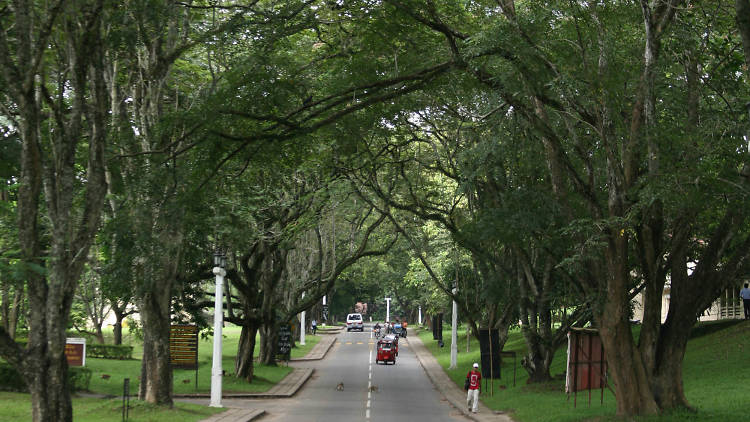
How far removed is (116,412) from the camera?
18.7 metres

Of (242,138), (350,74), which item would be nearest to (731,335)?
(350,74)

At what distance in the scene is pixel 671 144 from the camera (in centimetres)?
1359

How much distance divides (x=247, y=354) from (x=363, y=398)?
607 centimetres

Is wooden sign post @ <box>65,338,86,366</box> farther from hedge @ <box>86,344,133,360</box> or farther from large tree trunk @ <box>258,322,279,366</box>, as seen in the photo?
hedge @ <box>86,344,133,360</box>

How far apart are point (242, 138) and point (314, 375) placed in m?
25.3

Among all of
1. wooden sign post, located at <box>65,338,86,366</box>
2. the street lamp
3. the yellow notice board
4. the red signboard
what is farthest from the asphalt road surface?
wooden sign post, located at <box>65,338,86,366</box>

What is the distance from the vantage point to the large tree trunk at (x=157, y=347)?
1969 centimetres

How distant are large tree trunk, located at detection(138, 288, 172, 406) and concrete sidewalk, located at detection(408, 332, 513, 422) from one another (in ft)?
25.3

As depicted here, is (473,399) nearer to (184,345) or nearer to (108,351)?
(184,345)

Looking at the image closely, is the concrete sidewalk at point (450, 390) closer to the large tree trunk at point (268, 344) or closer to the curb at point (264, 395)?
the curb at point (264, 395)

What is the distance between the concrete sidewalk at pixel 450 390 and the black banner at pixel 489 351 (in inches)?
47.3

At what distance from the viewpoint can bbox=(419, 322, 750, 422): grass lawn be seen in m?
16.8

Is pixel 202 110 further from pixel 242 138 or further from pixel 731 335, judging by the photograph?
pixel 731 335

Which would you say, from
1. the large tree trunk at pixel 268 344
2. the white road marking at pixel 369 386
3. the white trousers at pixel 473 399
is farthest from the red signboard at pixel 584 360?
the large tree trunk at pixel 268 344
